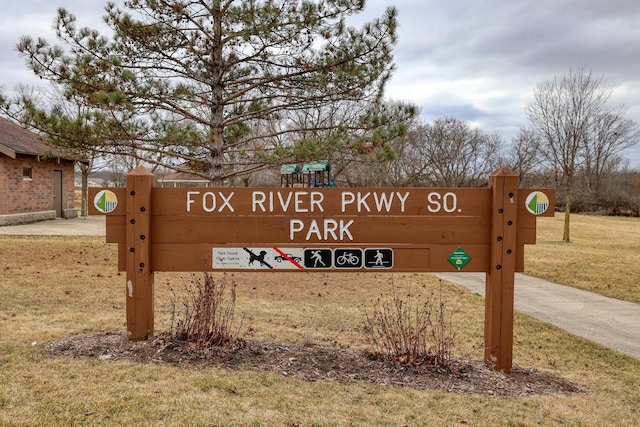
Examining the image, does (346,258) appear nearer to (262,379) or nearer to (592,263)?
(262,379)

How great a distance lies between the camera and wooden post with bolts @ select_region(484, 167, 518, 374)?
450 centimetres

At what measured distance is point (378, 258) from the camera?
4602 millimetres

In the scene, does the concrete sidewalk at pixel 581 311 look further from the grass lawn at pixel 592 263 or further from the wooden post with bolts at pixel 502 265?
the wooden post with bolts at pixel 502 265

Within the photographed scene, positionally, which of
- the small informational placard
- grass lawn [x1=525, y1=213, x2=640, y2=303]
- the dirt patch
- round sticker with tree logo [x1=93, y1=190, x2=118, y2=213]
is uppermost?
round sticker with tree logo [x1=93, y1=190, x2=118, y2=213]

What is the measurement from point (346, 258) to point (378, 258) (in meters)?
0.30

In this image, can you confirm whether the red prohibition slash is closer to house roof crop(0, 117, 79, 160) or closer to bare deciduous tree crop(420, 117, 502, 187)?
house roof crop(0, 117, 79, 160)

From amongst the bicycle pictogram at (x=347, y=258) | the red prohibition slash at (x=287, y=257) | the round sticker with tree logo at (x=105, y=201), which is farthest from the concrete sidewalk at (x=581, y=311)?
the round sticker with tree logo at (x=105, y=201)

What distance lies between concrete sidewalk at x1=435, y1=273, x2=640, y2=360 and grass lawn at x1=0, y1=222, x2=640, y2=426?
44cm

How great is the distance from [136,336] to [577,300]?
8.41 metres

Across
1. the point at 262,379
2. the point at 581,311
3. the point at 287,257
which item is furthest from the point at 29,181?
the point at 581,311

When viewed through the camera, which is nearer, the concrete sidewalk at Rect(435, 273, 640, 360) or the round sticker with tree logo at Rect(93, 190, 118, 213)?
the round sticker with tree logo at Rect(93, 190, 118, 213)

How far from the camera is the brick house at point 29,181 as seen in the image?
18.9 meters

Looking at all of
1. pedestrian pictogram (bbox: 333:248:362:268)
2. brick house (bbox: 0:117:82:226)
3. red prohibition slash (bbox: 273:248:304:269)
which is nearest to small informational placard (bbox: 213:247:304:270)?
red prohibition slash (bbox: 273:248:304:269)

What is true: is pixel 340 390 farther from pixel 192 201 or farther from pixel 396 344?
pixel 192 201
